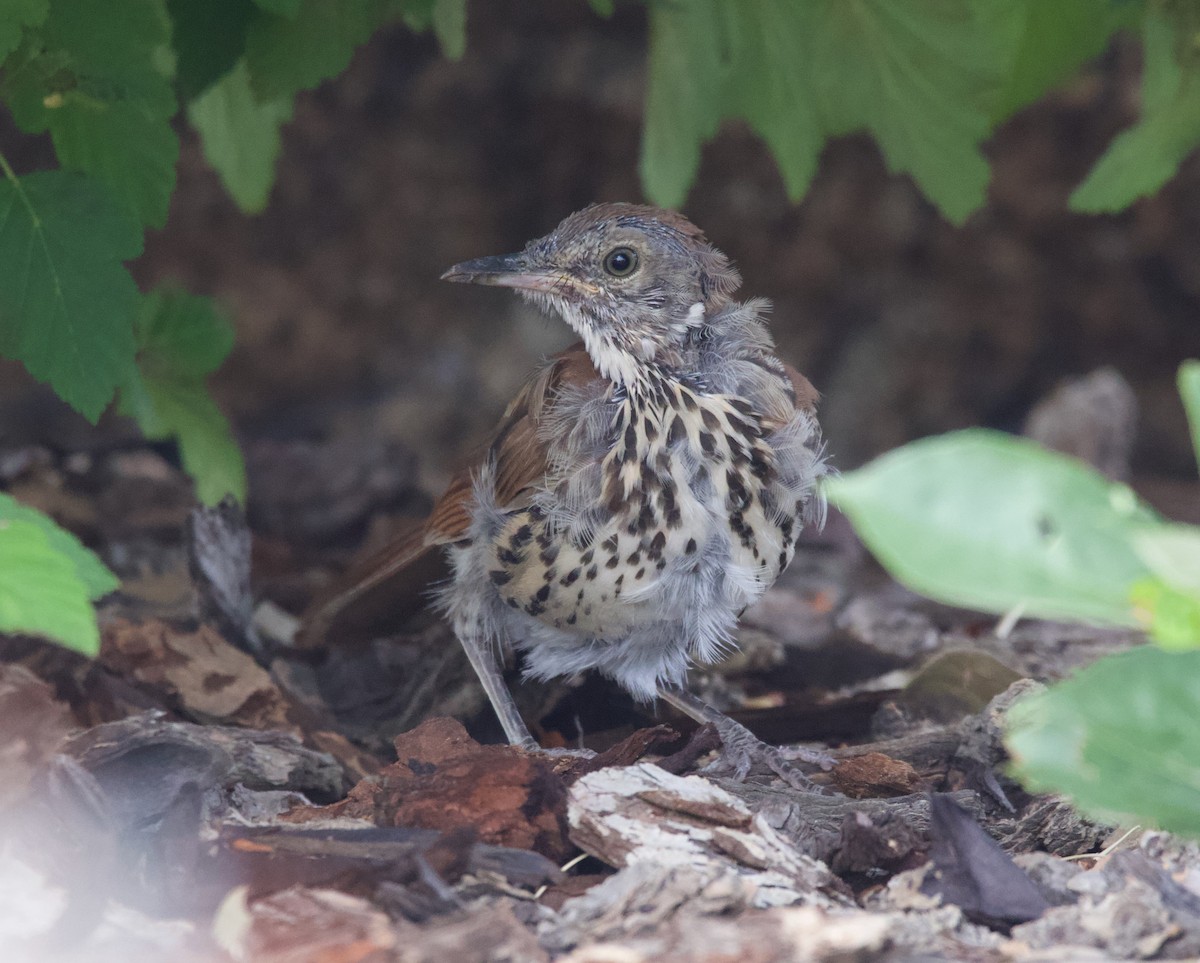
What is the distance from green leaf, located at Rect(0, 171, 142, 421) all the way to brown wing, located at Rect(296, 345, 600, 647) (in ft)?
3.11

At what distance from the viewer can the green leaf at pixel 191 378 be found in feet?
10.5

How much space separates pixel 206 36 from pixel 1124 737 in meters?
2.18

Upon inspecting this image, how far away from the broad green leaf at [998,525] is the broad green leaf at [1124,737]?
0.14 metres

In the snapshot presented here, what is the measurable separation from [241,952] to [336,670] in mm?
1897

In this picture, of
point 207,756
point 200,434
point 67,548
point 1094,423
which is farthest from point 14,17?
point 1094,423

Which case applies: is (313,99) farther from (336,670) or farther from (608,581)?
(608,581)

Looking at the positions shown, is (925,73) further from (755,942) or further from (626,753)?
(755,942)

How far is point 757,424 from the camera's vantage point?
300 cm

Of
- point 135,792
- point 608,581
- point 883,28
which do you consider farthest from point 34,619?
point 883,28

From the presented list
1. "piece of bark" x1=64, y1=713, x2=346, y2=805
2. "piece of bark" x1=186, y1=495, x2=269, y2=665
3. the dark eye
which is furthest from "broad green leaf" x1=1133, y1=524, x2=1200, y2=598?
"piece of bark" x1=186, y1=495, x2=269, y2=665

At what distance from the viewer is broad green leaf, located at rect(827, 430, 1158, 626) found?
1426 millimetres

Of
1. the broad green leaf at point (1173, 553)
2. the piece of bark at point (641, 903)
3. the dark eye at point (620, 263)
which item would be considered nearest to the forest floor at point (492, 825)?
the piece of bark at point (641, 903)

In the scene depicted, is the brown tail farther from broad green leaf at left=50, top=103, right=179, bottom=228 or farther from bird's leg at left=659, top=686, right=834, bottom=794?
broad green leaf at left=50, top=103, right=179, bottom=228

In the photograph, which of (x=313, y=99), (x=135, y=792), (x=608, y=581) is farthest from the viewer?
(x=313, y=99)
